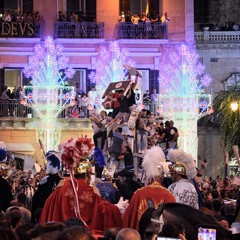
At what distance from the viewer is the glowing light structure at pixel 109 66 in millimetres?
38312

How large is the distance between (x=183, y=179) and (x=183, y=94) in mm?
25944

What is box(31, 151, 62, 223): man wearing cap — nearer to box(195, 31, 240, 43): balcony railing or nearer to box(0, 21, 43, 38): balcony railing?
box(0, 21, 43, 38): balcony railing

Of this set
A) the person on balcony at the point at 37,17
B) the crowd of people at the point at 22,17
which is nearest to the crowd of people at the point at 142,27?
the person on balcony at the point at 37,17

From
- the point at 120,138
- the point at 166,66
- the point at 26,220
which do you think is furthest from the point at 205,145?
the point at 26,220

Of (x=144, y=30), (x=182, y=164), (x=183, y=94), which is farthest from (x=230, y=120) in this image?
(x=182, y=164)

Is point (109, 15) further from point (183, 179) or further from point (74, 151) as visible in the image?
point (74, 151)

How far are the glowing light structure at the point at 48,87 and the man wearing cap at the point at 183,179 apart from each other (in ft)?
80.7

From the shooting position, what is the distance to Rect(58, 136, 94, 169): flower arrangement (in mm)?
12016

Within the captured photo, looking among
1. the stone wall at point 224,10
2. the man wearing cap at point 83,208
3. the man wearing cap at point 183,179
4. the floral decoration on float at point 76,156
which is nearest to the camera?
the man wearing cap at point 83,208

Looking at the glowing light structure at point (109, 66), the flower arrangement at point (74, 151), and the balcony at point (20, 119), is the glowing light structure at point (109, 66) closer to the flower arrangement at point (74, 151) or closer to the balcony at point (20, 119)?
the balcony at point (20, 119)

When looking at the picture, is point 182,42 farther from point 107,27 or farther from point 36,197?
point 36,197

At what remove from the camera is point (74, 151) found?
12102 millimetres

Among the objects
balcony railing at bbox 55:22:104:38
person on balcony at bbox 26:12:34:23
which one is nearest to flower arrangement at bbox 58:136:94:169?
person on balcony at bbox 26:12:34:23

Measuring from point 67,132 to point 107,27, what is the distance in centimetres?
481
